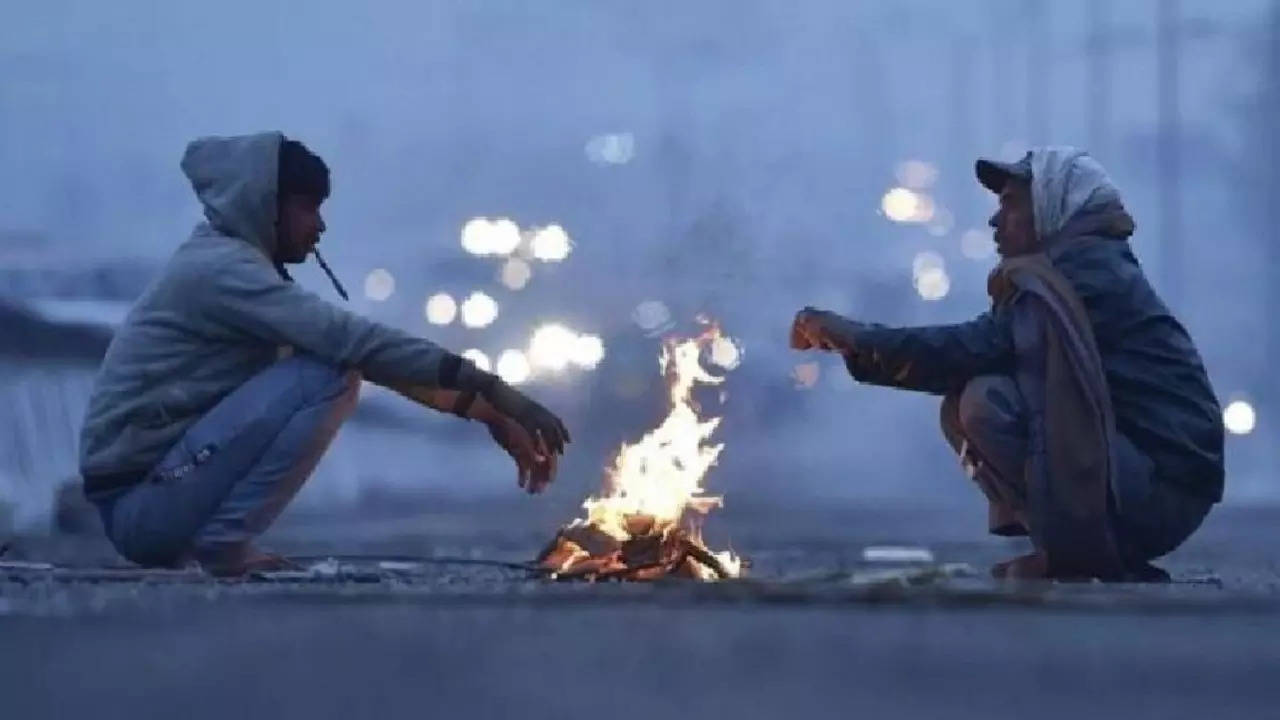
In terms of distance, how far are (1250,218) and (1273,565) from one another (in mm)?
7228

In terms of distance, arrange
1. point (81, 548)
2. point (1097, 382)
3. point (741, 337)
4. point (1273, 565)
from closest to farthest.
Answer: point (1097, 382), point (1273, 565), point (81, 548), point (741, 337)

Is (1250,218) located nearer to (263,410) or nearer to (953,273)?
(953,273)

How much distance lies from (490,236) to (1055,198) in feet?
25.8

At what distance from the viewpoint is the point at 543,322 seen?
10.8m

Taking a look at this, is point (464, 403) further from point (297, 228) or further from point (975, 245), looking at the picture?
point (975, 245)

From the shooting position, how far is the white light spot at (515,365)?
10.4m

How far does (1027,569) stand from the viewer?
14.3 feet

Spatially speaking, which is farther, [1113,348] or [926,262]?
[926,262]

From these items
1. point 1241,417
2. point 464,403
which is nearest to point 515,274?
point 1241,417

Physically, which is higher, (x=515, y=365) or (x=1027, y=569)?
(x=515, y=365)

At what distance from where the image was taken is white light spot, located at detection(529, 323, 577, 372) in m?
10.7

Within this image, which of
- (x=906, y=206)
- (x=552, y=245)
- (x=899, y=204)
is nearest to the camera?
(x=552, y=245)

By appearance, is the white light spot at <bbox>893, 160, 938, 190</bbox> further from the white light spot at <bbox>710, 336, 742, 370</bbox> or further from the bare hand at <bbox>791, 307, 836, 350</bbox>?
the bare hand at <bbox>791, 307, 836, 350</bbox>

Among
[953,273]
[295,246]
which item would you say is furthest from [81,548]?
[953,273]
